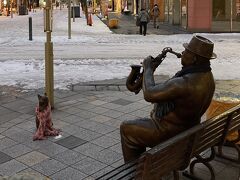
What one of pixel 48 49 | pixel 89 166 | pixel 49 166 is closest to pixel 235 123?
pixel 89 166

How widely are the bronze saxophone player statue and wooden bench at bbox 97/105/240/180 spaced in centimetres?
19

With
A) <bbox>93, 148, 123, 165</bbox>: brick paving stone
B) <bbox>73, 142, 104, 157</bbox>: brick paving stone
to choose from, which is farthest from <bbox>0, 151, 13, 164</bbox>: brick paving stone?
<bbox>93, 148, 123, 165</bbox>: brick paving stone

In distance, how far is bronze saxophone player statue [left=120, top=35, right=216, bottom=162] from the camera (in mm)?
4262

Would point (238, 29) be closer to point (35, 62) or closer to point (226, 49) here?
point (226, 49)

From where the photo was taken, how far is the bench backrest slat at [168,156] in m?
3.83

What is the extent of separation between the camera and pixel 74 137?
22.5ft

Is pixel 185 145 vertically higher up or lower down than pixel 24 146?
higher up

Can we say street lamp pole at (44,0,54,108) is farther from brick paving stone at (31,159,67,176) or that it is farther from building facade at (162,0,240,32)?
building facade at (162,0,240,32)

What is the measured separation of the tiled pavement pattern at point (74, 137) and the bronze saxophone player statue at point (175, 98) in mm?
1113

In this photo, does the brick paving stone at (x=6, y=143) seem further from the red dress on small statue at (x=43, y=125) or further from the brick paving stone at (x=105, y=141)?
the brick paving stone at (x=105, y=141)

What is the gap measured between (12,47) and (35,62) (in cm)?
542

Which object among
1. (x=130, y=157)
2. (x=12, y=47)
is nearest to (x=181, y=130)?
(x=130, y=157)

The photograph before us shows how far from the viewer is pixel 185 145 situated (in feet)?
14.3

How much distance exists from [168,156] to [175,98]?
581 millimetres
